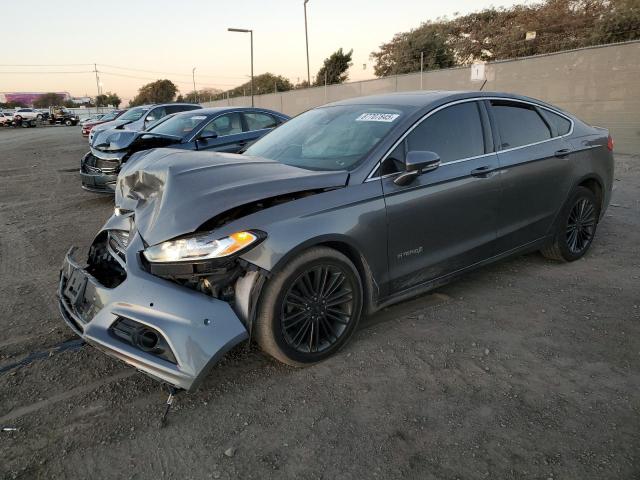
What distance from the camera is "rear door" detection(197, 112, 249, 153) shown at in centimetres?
781

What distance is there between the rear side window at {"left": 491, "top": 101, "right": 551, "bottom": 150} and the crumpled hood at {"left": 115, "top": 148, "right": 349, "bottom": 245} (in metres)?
1.72

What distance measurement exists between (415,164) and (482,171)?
2.95 ft

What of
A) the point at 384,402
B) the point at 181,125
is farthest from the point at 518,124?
the point at 181,125

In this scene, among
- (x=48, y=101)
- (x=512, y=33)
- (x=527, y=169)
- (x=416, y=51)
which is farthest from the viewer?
(x=48, y=101)

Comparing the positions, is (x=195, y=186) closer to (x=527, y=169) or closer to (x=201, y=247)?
(x=201, y=247)

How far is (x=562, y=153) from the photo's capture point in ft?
14.4

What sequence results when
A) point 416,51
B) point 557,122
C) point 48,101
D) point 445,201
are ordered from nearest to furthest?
1. point 445,201
2. point 557,122
3. point 416,51
4. point 48,101

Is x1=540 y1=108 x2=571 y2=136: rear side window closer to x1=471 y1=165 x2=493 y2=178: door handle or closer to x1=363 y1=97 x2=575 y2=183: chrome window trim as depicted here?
x1=363 y1=97 x2=575 y2=183: chrome window trim

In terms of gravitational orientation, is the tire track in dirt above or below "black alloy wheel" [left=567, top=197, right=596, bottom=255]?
below

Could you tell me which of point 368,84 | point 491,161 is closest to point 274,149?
point 491,161

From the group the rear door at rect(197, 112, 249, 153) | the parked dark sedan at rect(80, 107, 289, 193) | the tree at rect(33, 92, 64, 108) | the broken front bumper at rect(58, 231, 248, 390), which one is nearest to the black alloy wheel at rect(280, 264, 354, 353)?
the broken front bumper at rect(58, 231, 248, 390)

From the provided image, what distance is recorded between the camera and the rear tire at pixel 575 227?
4.54 meters

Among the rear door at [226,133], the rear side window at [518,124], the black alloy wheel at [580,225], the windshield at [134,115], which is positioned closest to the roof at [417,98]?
the rear side window at [518,124]

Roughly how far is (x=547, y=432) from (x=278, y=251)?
1630 mm
